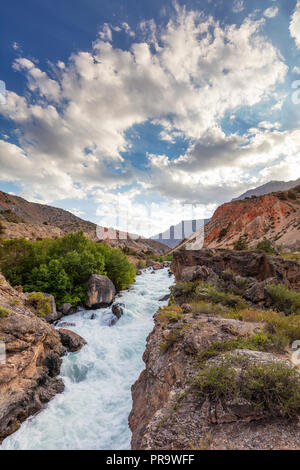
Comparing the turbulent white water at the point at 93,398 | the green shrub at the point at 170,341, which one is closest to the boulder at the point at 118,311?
the turbulent white water at the point at 93,398

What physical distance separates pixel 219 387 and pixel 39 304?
1291 cm

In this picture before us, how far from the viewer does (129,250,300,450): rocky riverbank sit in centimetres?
313

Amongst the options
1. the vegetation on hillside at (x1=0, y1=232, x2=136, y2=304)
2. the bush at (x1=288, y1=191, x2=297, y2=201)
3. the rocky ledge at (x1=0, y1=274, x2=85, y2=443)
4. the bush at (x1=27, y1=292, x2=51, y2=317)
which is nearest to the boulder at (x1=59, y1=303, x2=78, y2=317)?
the vegetation on hillside at (x1=0, y1=232, x2=136, y2=304)

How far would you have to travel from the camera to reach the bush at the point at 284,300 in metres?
8.76

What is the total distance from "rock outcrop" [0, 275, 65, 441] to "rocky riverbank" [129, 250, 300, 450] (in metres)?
3.93

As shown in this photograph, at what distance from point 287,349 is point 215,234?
56.7 metres

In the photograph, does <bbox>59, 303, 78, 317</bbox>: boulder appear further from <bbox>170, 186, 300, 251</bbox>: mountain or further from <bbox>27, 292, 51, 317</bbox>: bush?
<bbox>170, 186, 300, 251</bbox>: mountain

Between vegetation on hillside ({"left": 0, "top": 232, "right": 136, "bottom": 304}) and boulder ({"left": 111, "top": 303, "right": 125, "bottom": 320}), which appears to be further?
boulder ({"left": 111, "top": 303, "right": 125, "bottom": 320})

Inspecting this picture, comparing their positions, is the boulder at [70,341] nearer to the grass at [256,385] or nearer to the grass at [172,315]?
the grass at [172,315]

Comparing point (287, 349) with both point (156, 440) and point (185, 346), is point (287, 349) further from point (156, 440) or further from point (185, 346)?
point (156, 440)

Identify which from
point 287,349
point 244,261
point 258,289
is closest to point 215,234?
point 244,261

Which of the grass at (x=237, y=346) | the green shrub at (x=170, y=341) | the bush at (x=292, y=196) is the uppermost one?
the bush at (x=292, y=196)

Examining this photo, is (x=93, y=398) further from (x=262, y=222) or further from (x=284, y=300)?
(x=262, y=222)
